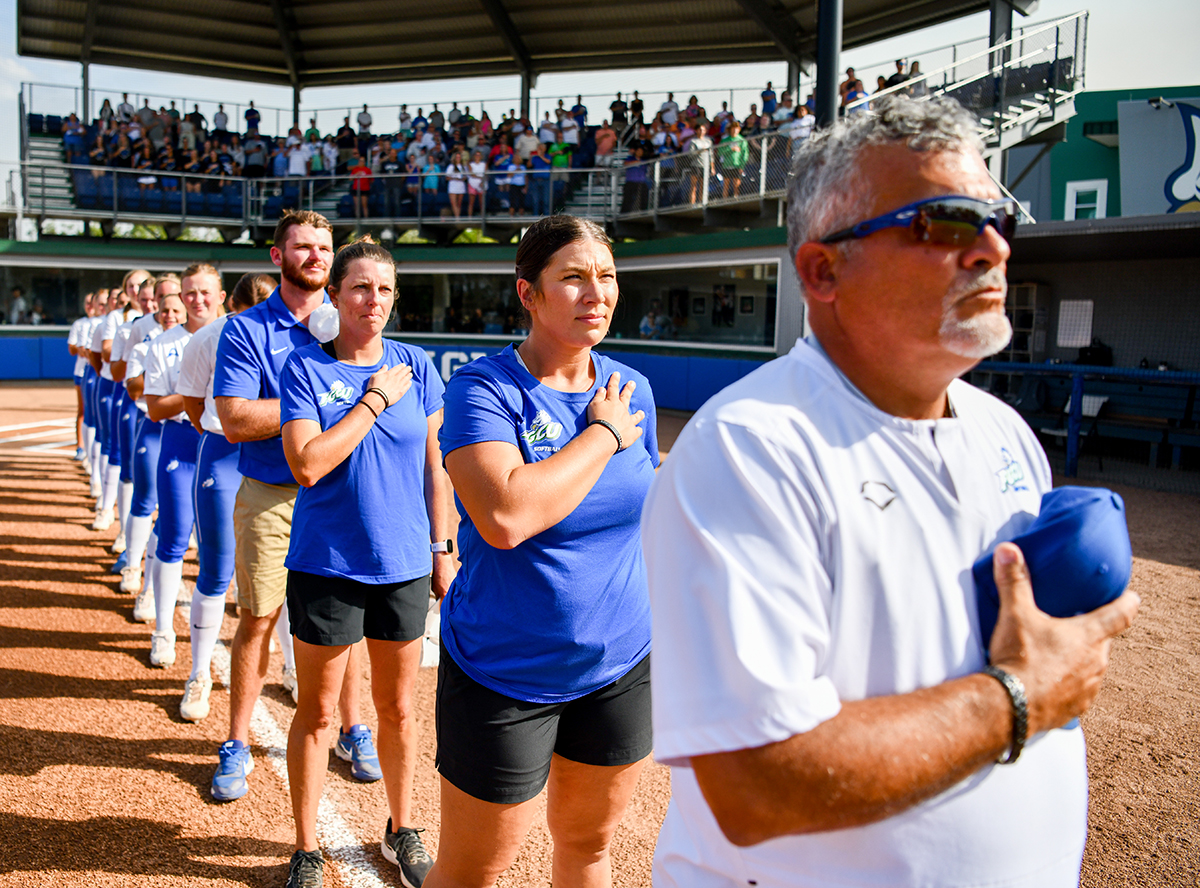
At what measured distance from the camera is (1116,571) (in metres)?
1.14

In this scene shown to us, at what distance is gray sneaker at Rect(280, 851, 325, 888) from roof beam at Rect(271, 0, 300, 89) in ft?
97.7

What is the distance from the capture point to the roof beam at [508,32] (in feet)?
83.0

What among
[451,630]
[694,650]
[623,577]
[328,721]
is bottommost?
[328,721]

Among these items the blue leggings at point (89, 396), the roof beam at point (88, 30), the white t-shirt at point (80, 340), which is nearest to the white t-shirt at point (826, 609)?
the blue leggings at point (89, 396)

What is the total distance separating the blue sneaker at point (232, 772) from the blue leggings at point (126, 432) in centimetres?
401

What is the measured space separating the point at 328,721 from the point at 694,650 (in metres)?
2.10

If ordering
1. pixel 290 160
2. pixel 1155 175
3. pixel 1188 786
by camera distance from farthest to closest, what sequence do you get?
1. pixel 290 160
2. pixel 1155 175
3. pixel 1188 786

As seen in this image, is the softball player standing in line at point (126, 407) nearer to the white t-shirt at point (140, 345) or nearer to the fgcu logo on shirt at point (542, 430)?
the white t-shirt at point (140, 345)

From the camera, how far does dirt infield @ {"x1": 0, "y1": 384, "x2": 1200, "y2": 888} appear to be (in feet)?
9.85

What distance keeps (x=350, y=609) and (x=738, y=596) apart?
80.3 inches

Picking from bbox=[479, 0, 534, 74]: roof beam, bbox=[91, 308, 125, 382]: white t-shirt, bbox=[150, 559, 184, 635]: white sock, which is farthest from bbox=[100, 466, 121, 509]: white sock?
bbox=[479, 0, 534, 74]: roof beam

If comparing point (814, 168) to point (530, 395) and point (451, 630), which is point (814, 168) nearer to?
point (530, 395)

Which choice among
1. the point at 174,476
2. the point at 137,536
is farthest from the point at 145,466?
the point at 174,476

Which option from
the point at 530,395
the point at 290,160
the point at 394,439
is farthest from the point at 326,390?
the point at 290,160
